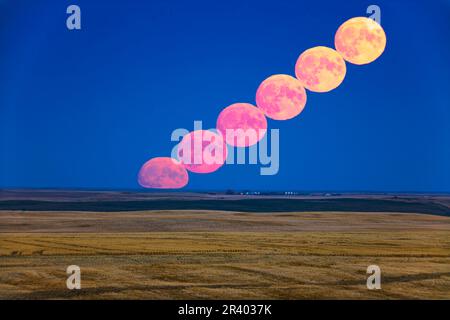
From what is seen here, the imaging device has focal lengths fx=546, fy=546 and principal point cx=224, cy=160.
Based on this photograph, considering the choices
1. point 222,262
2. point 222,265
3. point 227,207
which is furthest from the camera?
point 227,207

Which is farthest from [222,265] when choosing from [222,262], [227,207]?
[227,207]

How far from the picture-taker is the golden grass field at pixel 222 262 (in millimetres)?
21408

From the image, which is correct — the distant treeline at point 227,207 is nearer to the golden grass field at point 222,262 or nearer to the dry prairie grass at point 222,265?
the golden grass field at point 222,262

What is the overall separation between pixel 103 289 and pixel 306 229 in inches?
1212

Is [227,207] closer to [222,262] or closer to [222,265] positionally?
[222,262]

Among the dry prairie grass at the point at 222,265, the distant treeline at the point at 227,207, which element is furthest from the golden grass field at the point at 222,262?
the distant treeline at the point at 227,207

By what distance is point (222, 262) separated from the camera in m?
28.5

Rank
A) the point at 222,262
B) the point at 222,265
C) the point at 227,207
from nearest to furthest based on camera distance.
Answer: the point at 222,265, the point at 222,262, the point at 227,207

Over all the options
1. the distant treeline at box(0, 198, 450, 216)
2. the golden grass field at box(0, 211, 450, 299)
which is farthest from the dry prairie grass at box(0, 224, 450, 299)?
the distant treeline at box(0, 198, 450, 216)

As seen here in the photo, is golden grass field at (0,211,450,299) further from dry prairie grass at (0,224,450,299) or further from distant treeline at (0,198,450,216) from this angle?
distant treeline at (0,198,450,216)

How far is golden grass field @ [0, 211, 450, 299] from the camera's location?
843 inches

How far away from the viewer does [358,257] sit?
1215 inches
